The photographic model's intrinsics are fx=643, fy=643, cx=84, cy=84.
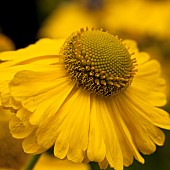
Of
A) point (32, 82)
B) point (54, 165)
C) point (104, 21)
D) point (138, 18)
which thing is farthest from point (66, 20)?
point (32, 82)

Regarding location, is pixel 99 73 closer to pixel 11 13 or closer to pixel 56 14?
pixel 56 14

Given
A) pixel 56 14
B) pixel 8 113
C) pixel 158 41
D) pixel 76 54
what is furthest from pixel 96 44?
pixel 56 14

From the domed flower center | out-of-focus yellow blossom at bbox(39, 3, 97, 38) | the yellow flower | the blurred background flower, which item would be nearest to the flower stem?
the yellow flower

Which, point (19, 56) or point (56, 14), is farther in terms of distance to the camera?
point (56, 14)

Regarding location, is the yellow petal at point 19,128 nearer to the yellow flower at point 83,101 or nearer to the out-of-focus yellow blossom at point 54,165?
the yellow flower at point 83,101

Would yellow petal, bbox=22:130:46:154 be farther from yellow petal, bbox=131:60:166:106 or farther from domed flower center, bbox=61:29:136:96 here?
yellow petal, bbox=131:60:166:106

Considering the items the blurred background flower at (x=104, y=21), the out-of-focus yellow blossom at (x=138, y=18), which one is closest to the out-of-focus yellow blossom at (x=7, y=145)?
the blurred background flower at (x=104, y=21)
